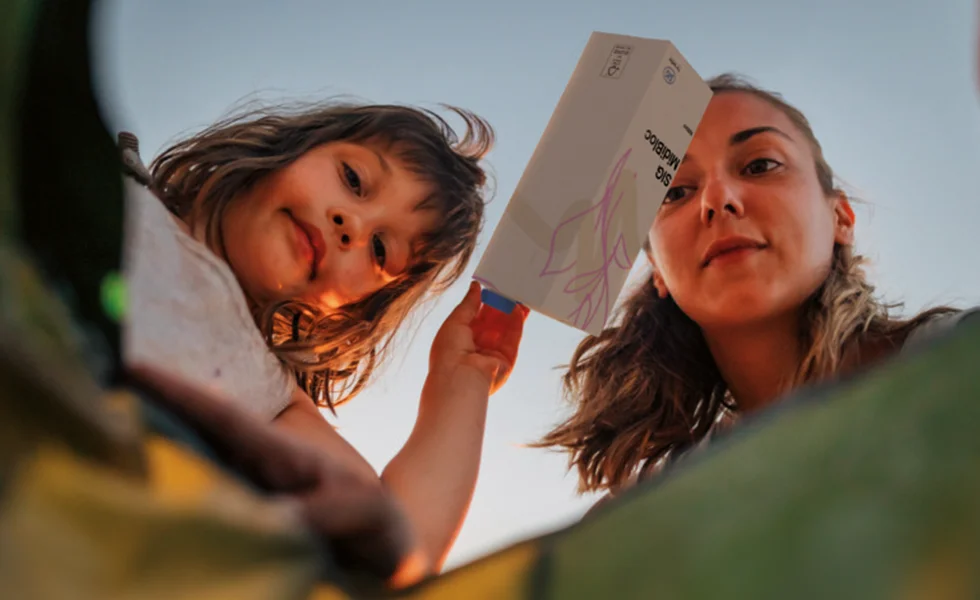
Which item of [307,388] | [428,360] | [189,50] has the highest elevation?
[189,50]

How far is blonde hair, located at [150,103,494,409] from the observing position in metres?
1.04

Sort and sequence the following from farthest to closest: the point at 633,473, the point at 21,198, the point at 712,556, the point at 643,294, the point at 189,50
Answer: the point at 643,294, the point at 633,473, the point at 189,50, the point at 21,198, the point at 712,556

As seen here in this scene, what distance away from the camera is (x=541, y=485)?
1004mm

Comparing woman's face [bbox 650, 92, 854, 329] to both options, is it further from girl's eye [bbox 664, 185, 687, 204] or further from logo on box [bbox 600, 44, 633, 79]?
logo on box [bbox 600, 44, 633, 79]

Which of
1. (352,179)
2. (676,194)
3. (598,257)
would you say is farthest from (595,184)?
(352,179)

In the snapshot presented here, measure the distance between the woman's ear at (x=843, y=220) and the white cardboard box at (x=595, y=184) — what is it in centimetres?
25

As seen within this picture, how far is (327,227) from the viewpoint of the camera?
0.97 m

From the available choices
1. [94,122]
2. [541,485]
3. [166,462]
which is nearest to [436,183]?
[541,485]

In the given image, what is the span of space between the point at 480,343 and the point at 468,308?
53 mm

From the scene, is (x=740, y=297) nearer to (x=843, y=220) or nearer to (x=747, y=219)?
(x=747, y=219)


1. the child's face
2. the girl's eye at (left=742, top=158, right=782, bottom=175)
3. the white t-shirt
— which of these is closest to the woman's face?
the girl's eye at (left=742, top=158, right=782, bottom=175)

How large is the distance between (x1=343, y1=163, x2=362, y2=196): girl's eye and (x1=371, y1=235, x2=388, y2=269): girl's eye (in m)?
0.06

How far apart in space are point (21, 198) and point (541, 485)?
744mm

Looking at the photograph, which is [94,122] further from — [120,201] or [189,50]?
[189,50]
